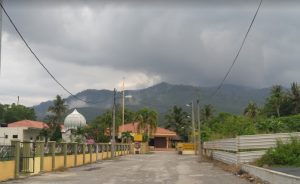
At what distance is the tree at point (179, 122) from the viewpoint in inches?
4668

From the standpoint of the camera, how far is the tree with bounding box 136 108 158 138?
307 feet

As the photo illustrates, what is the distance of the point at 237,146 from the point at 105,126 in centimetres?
6297

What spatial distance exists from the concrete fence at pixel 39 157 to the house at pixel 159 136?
57.4 metres

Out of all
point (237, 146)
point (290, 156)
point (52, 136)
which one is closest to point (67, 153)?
point (237, 146)

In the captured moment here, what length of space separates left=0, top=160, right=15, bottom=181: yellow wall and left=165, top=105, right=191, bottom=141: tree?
96882 millimetres

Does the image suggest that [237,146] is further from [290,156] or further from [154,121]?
[154,121]

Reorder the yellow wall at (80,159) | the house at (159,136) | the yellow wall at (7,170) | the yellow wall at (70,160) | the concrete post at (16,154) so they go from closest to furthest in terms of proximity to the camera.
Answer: the yellow wall at (7,170) → the concrete post at (16,154) → the yellow wall at (70,160) → the yellow wall at (80,159) → the house at (159,136)

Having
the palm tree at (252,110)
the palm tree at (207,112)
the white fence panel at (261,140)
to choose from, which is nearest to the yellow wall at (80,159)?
the white fence panel at (261,140)

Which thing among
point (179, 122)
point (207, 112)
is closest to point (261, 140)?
point (179, 122)

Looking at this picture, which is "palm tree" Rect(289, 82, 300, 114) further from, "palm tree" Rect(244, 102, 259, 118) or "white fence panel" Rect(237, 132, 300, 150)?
"white fence panel" Rect(237, 132, 300, 150)

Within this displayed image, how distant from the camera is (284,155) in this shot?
21.1 meters

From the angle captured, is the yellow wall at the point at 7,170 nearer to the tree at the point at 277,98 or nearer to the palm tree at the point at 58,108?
the palm tree at the point at 58,108

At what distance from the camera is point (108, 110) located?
323ft

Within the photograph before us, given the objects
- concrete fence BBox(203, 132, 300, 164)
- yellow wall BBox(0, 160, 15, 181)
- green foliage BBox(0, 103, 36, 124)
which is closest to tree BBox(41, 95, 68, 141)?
green foliage BBox(0, 103, 36, 124)
